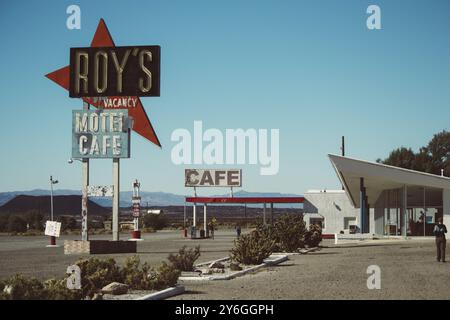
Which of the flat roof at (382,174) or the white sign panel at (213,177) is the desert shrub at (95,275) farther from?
the white sign panel at (213,177)

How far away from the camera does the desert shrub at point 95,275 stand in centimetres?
1473

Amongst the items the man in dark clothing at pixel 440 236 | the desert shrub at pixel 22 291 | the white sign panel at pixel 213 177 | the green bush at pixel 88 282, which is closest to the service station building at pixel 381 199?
the white sign panel at pixel 213 177

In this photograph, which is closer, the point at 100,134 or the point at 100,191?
the point at 100,191

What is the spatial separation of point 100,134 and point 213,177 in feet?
141

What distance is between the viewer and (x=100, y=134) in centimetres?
3631

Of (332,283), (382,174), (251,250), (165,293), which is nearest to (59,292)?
(165,293)

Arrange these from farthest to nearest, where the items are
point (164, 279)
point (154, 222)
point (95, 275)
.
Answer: point (154, 222) → point (164, 279) → point (95, 275)

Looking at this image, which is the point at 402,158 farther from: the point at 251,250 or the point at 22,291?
the point at 22,291

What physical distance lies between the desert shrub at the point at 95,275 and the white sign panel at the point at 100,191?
1940cm

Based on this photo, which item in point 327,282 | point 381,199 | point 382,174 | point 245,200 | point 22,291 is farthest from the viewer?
point 245,200

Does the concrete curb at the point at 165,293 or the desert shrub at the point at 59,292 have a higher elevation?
the desert shrub at the point at 59,292

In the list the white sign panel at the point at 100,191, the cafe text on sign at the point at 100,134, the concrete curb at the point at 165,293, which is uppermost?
the cafe text on sign at the point at 100,134
